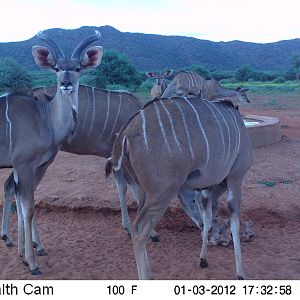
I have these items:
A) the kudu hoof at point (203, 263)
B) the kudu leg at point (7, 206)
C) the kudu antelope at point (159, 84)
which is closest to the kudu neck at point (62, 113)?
the kudu leg at point (7, 206)

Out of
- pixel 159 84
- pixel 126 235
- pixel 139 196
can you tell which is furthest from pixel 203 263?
pixel 159 84

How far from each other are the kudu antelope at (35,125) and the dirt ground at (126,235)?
0.47 meters

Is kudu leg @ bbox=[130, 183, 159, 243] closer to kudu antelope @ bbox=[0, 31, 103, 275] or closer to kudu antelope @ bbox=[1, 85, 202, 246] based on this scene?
kudu antelope @ bbox=[1, 85, 202, 246]

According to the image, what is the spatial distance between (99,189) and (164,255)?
192cm

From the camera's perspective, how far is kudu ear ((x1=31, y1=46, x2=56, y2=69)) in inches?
171

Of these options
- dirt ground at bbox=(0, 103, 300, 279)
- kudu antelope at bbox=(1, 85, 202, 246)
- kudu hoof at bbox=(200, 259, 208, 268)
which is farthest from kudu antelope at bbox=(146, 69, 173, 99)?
kudu hoof at bbox=(200, 259, 208, 268)

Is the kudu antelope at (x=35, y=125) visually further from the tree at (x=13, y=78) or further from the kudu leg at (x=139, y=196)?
the tree at (x=13, y=78)

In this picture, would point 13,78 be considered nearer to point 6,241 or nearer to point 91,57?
point 6,241

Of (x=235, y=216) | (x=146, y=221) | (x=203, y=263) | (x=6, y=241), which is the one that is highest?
(x=146, y=221)

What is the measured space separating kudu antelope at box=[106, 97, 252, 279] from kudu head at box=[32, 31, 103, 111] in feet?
2.82

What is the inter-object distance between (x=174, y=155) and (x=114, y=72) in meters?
24.9

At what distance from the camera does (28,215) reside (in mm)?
4105

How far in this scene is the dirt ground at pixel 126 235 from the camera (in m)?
4.09

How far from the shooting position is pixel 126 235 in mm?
5129
